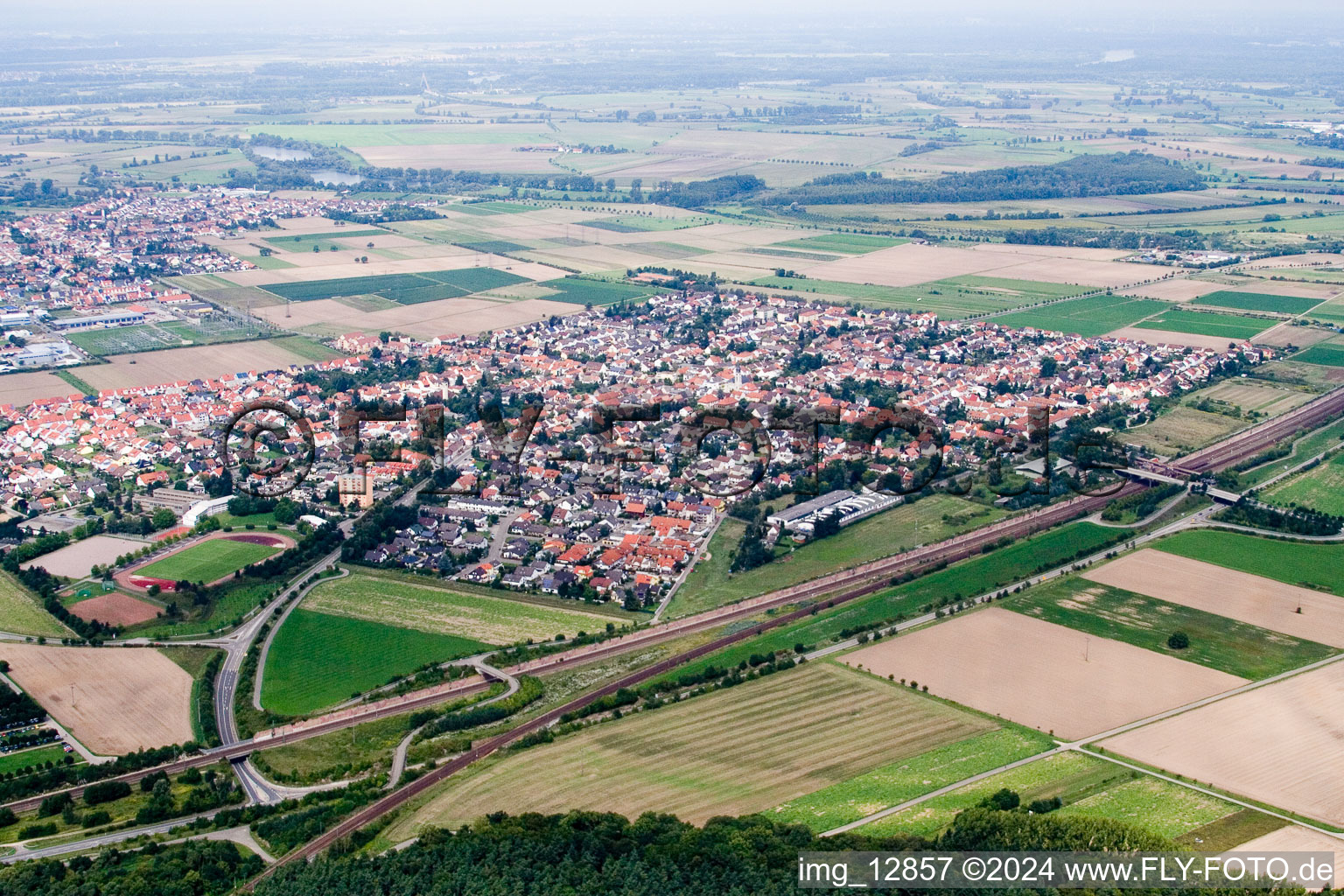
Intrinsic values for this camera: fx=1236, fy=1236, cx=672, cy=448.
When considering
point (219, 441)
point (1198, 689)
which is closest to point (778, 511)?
point (1198, 689)

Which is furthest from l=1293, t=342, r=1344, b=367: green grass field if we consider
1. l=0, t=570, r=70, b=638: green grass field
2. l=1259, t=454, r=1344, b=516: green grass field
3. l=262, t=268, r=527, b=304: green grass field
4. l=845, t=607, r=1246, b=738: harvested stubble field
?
l=0, t=570, r=70, b=638: green grass field

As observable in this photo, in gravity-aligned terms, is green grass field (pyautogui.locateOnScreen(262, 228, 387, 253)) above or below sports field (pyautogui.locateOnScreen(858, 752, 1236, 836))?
above

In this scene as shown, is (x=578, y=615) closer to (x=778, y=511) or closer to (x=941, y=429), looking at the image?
(x=778, y=511)

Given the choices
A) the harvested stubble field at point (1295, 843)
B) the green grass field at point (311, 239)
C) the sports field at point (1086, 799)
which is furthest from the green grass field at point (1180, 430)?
the green grass field at point (311, 239)

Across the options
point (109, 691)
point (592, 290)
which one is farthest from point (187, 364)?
point (109, 691)

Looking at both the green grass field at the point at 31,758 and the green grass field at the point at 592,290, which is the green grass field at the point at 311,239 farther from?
the green grass field at the point at 31,758

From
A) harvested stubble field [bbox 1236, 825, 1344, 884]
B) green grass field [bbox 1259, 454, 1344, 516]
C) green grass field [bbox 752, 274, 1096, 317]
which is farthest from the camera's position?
green grass field [bbox 752, 274, 1096, 317]

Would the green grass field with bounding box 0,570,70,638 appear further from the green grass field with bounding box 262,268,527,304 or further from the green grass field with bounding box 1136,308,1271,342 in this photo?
the green grass field with bounding box 1136,308,1271,342

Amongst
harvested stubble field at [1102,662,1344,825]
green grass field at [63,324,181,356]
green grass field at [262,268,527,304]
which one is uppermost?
green grass field at [262,268,527,304]
